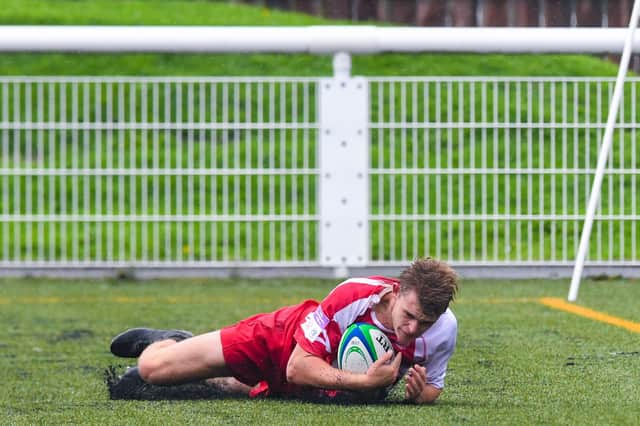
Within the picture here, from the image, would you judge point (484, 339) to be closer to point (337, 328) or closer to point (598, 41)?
point (337, 328)

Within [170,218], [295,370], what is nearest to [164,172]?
[170,218]

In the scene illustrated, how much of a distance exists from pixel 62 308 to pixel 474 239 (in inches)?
147

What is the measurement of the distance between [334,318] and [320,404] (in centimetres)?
34

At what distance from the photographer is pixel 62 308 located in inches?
350

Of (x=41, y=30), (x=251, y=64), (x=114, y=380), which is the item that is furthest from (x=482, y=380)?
(x=251, y=64)

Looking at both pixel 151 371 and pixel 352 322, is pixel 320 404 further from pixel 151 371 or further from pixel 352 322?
pixel 151 371

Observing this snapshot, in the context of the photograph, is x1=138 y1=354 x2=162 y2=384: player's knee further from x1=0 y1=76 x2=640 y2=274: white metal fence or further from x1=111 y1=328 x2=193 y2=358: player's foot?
x1=0 y1=76 x2=640 y2=274: white metal fence

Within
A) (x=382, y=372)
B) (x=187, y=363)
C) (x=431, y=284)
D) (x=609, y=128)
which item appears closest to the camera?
(x=431, y=284)

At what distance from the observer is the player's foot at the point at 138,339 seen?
5477 mm

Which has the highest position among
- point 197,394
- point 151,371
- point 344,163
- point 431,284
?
point 344,163

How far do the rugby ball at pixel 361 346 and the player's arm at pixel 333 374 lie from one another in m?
0.04

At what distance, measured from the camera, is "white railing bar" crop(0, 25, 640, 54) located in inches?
424

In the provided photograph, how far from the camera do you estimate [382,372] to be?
457 cm

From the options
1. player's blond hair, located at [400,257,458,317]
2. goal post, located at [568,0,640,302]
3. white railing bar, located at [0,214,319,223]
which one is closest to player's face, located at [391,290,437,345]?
player's blond hair, located at [400,257,458,317]
